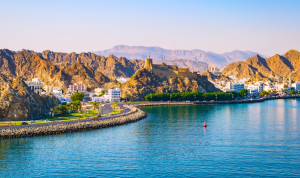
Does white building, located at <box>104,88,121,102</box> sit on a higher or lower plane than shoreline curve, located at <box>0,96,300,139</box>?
higher

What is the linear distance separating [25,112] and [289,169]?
2680 inches

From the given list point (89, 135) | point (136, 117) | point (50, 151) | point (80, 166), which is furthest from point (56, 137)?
point (136, 117)

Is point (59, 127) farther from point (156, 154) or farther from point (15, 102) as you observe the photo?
point (156, 154)

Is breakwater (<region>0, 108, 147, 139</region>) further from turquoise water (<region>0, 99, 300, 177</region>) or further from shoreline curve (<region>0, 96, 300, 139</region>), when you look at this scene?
turquoise water (<region>0, 99, 300, 177</region>)

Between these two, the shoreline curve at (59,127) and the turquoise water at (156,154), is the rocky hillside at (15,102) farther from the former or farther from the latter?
the turquoise water at (156,154)

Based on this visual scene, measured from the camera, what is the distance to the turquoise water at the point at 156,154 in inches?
1874

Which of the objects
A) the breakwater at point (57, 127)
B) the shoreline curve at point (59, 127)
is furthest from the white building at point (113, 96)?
the breakwater at point (57, 127)

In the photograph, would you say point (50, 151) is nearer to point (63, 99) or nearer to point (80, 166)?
point (80, 166)

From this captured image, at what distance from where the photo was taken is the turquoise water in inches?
1874

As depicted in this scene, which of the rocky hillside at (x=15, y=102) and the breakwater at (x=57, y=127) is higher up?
the rocky hillside at (x=15, y=102)

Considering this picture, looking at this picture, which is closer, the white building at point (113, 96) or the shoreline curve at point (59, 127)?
the shoreline curve at point (59, 127)

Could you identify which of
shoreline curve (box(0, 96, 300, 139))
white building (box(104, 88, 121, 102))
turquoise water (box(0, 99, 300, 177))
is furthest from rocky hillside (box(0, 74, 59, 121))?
white building (box(104, 88, 121, 102))

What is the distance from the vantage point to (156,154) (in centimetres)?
5806

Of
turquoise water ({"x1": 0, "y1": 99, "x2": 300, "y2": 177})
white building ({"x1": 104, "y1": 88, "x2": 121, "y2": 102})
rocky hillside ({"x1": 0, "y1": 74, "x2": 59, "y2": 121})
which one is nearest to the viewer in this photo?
turquoise water ({"x1": 0, "y1": 99, "x2": 300, "y2": 177})
